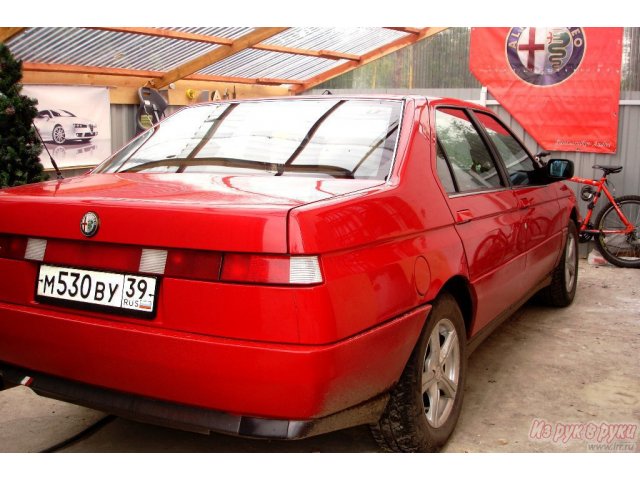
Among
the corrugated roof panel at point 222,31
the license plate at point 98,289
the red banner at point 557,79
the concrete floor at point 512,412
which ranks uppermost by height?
the corrugated roof panel at point 222,31

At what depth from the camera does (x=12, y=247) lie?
2.46m

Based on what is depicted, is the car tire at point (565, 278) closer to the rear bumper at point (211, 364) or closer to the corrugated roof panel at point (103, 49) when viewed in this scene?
the rear bumper at point (211, 364)

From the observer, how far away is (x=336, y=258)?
6.87ft

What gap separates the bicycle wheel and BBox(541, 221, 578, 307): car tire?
7.65ft

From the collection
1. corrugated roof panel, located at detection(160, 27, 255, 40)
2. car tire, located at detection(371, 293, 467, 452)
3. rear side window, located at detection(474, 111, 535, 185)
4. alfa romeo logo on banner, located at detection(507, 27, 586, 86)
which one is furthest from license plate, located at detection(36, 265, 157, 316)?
alfa romeo logo on banner, located at detection(507, 27, 586, 86)

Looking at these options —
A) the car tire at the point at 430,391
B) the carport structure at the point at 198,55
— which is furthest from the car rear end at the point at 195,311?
the carport structure at the point at 198,55

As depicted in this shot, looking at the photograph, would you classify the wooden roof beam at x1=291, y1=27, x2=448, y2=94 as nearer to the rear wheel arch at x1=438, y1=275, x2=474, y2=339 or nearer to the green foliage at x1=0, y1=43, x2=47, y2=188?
the green foliage at x1=0, y1=43, x2=47, y2=188

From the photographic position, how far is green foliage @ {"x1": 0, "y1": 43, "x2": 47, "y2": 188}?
640 cm

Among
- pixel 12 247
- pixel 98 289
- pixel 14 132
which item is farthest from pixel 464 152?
pixel 14 132

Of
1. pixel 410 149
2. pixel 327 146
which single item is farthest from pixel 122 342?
pixel 410 149

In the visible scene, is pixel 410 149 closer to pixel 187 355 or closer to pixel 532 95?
pixel 187 355

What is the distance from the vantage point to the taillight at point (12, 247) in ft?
7.97

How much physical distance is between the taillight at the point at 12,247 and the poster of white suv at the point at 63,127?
5611 millimetres

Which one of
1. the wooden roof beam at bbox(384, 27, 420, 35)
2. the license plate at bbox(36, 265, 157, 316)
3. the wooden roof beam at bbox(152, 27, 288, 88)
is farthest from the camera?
the wooden roof beam at bbox(384, 27, 420, 35)
